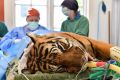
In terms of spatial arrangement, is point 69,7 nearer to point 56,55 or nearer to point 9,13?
point 9,13

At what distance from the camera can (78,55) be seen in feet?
4.05

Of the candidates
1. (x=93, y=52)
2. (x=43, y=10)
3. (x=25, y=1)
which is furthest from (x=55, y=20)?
(x=93, y=52)

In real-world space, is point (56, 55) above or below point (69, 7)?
below

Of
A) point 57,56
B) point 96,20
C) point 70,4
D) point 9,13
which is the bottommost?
point 57,56

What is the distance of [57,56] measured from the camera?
1.23 m

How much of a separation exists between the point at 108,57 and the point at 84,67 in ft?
0.70

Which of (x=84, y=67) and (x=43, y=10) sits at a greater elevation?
(x=43, y=10)

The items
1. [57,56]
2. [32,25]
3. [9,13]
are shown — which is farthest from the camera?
[9,13]

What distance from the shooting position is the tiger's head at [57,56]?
1.23 metres

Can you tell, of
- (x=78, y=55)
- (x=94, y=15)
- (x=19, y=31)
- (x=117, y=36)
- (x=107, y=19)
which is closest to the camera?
(x=78, y=55)

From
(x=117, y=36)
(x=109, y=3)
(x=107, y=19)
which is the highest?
(x=109, y=3)

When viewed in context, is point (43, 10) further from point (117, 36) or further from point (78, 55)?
point (78, 55)

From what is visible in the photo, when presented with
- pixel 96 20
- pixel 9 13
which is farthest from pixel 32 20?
pixel 96 20

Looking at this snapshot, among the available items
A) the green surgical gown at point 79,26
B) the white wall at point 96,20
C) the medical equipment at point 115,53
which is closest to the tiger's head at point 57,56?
the medical equipment at point 115,53
